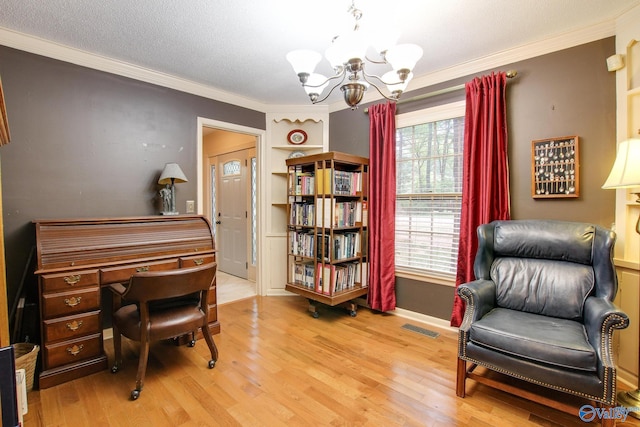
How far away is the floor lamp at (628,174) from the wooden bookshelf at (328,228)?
205cm

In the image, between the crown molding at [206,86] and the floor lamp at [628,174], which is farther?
the crown molding at [206,86]

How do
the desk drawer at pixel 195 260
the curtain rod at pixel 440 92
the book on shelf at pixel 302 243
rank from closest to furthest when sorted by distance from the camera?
the curtain rod at pixel 440 92 < the desk drawer at pixel 195 260 < the book on shelf at pixel 302 243

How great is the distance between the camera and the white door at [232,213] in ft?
15.8

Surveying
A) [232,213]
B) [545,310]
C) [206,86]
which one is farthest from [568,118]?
[232,213]

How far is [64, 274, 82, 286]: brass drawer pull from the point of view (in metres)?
2.12

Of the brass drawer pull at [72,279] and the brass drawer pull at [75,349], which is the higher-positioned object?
the brass drawer pull at [72,279]

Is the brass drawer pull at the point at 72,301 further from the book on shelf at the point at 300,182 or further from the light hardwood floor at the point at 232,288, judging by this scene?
the book on shelf at the point at 300,182

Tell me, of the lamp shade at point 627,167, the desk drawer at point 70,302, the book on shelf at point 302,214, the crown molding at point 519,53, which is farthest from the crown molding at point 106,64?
the lamp shade at point 627,167

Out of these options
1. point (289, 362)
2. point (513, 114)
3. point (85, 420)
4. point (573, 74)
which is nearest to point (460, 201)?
point (513, 114)

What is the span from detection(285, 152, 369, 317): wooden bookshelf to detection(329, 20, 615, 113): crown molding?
106cm

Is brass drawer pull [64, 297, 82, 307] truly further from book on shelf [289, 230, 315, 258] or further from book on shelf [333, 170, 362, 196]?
book on shelf [333, 170, 362, 196]


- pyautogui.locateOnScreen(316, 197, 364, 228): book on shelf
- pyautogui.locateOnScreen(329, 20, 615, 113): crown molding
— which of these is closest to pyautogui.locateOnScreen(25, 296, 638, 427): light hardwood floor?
pyautogui.locateOnScreen(316, 197, 364, 228): book on shelf

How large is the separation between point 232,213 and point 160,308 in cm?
292

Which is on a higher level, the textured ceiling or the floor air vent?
the textured ceiling
